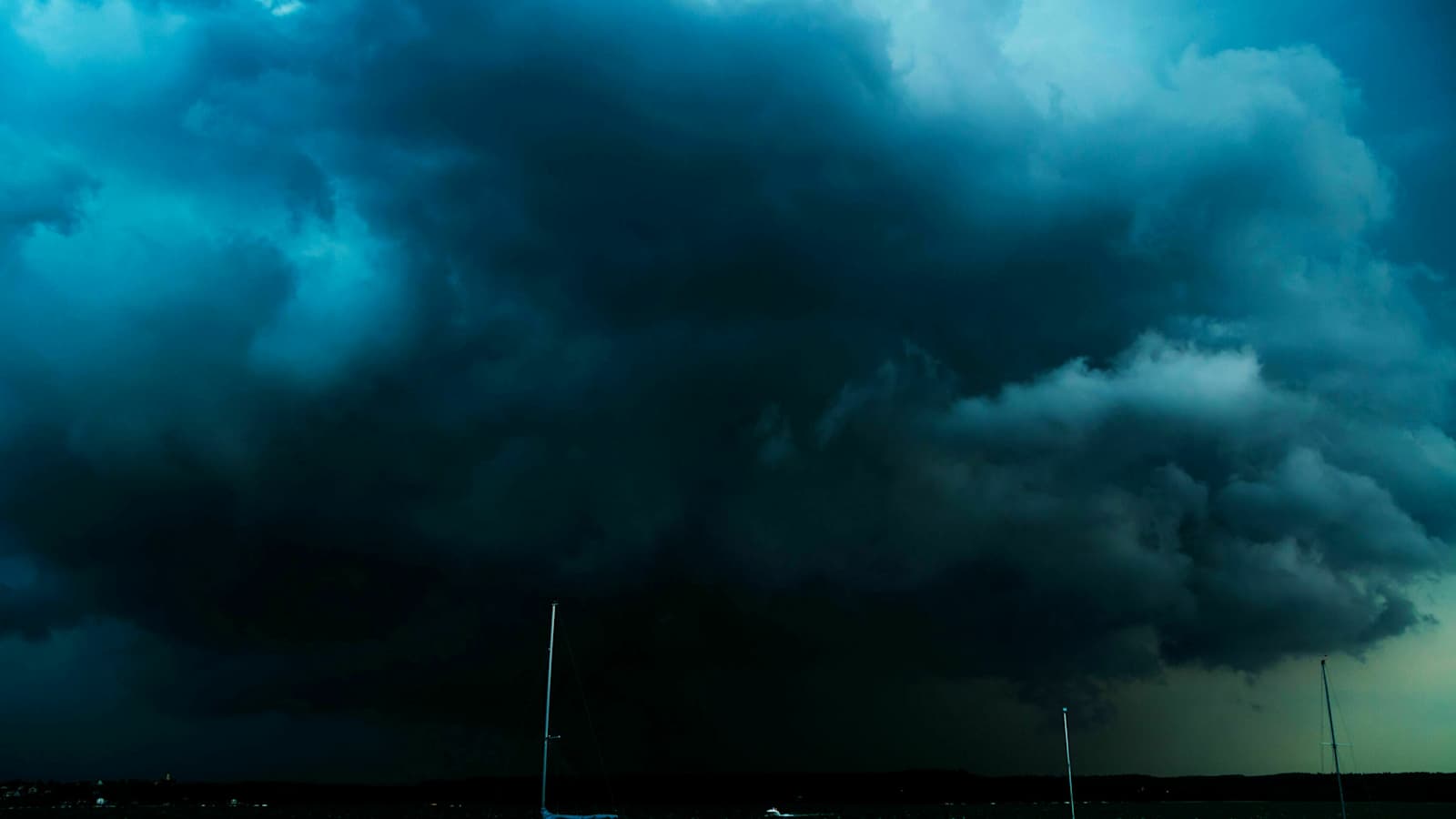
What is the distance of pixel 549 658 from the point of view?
79.1m

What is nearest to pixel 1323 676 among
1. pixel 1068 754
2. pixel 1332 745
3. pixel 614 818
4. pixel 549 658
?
pixel 1332 745

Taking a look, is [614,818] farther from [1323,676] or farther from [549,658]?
[1323,676]

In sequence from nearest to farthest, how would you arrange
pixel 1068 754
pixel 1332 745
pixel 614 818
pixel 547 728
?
pixel 547 728
pixel 614 818
pixel 1332 745
pixel 1068 754

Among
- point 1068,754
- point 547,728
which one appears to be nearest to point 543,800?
point 547,728

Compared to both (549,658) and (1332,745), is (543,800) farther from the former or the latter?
(1332,745)

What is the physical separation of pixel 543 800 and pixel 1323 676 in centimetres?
8883

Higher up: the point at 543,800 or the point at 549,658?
the point at 549,658

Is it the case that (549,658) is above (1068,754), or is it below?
above

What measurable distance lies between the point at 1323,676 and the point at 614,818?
270 ft

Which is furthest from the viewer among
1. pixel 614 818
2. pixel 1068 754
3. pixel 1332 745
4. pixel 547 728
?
pixel 1068 754

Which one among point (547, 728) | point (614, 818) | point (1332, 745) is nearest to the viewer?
point (547, 728)

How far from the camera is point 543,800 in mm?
80938

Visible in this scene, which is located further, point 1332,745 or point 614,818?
point 1332,745

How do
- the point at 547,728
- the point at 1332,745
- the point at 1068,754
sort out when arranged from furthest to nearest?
the point at 1068,754, the point at 1332,745, the point at 547,728
